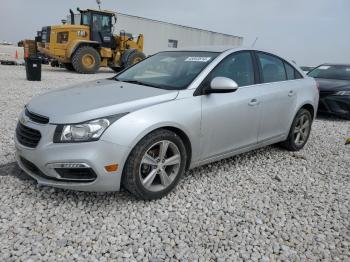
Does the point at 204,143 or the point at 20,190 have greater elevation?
the point at 204,143

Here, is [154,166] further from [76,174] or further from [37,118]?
[37,118]

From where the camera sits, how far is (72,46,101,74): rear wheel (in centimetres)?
1462

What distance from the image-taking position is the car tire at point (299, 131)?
473 cm

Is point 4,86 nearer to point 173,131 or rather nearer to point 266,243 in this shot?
point 173,131

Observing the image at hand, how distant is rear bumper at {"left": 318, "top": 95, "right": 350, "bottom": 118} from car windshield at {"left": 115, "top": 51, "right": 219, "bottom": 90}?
4933 mm

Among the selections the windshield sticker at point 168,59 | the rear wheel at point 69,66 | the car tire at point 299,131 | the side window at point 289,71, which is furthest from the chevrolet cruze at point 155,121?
the rear wheel at point 69,66

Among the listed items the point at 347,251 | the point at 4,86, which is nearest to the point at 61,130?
the point at 347,251

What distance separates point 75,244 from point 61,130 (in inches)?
Result: 37.2

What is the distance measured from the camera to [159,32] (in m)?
26.0

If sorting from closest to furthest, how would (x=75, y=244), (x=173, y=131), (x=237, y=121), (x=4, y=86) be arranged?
(x=75, y=244), (x=173, y=131), (x=237, y=121), (x=4, y=86)

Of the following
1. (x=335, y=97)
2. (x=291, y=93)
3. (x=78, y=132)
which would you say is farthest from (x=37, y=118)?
(x=335, y=97)

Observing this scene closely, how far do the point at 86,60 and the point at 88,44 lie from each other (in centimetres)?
78

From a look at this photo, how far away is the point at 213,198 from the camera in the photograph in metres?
3.29

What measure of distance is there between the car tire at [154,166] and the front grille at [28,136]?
84 centimetres
